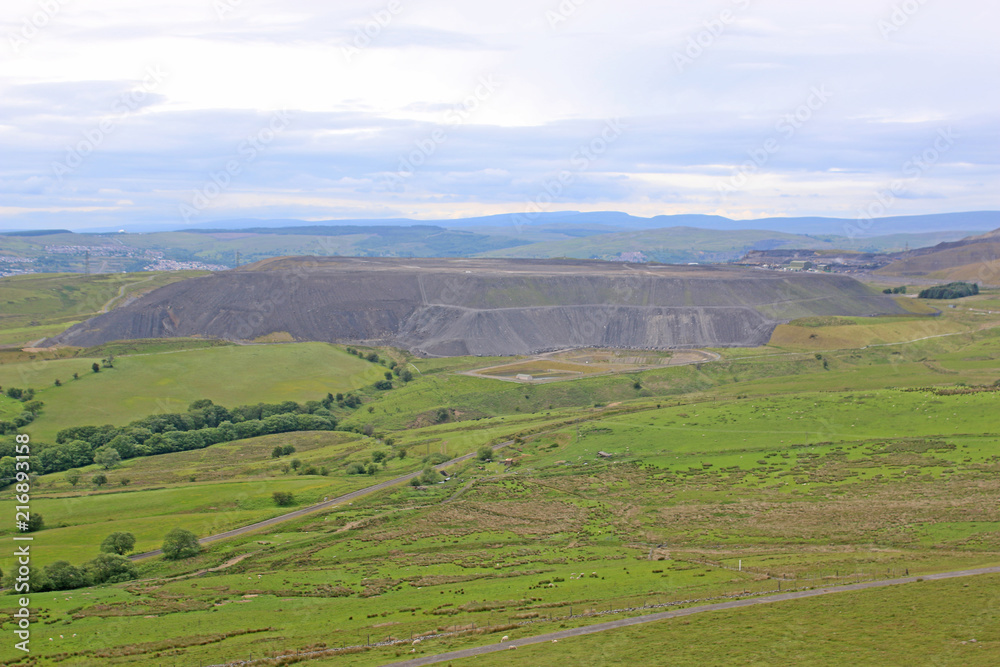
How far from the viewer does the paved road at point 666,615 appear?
3203cm

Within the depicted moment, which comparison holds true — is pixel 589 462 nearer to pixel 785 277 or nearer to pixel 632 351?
pixel 632 351

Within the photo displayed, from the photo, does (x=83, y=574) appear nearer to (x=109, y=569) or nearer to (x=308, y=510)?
(x=109, y=569)

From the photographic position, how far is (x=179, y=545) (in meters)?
51.8

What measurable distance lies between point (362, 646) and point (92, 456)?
67.2 m

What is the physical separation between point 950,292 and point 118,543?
18833cm

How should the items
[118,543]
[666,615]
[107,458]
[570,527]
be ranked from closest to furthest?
[666,615] → [118,543] → [570,527] → [107,458]

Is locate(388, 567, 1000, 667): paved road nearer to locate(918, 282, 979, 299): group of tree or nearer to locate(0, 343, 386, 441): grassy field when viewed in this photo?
locate(0, 343, 386, 441): grassy field

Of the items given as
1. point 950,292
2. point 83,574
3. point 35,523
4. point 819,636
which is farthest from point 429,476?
point 950,292

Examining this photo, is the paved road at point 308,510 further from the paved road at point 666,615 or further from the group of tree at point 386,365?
the group of tree at point 386,365

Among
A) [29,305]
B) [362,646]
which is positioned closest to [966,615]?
[362,646]

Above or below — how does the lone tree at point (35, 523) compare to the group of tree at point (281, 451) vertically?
above

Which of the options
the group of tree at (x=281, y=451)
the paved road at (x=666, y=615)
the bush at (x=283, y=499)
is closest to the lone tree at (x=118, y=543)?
the bush at (x=283, y=499)

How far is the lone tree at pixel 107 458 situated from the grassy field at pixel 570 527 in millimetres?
1304

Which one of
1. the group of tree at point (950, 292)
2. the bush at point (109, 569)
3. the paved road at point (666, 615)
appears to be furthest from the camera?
the group of tree at point (950, 292)
